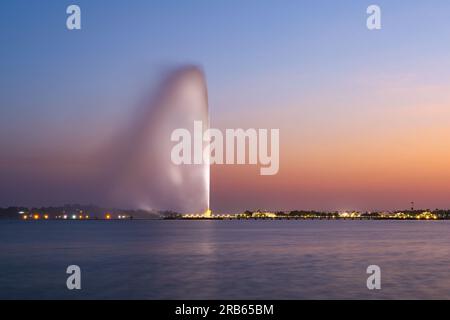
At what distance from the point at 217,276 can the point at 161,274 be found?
12.2 feet

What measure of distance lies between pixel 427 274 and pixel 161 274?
17.4 meters

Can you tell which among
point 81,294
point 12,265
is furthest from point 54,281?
point 12,265

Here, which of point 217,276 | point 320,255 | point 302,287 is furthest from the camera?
point 320,255

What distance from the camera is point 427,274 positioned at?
1394 inches

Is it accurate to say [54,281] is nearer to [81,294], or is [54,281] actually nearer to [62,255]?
[81,294]

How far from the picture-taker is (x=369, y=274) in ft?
115

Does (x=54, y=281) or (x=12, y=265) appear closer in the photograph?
(x=54, y=281)
